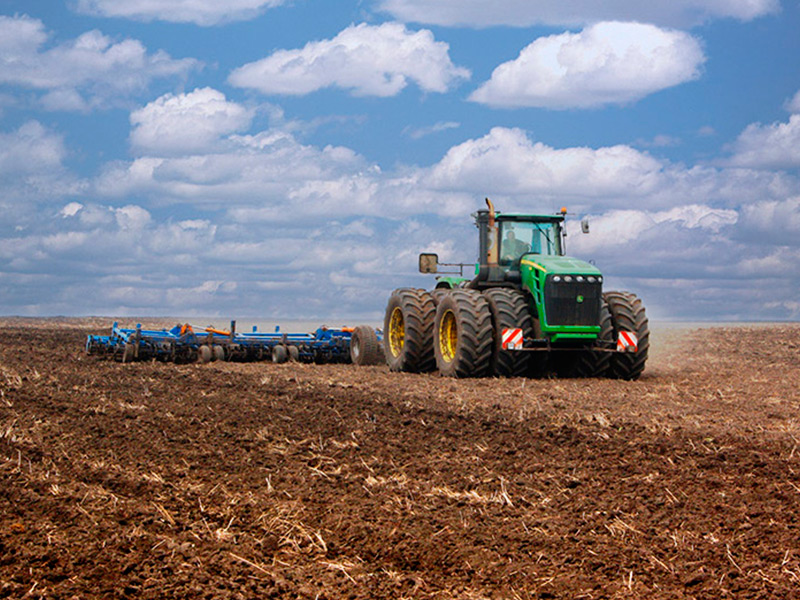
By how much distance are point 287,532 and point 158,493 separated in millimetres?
Result: 1479

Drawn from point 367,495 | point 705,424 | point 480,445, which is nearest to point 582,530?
point 367,495

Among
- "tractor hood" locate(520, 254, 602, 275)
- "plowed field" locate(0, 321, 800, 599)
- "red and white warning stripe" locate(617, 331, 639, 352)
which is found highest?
"tractor hood" locate(520, 254, 602, 275)

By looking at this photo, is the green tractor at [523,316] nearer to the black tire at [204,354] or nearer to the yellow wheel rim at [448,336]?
the yellow wheel rim at [448,336]

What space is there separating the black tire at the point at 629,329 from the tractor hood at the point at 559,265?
2.73 ft

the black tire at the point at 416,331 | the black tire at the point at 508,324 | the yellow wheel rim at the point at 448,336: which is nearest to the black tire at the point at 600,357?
the black tire at the point at 508,324

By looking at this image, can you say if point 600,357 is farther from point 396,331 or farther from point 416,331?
point 396,331

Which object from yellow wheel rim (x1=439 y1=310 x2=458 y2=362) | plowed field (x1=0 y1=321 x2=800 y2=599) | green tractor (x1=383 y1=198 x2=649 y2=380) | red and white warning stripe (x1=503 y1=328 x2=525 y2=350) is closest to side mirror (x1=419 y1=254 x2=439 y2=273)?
green tractor (x1=383 y1=198 x2=649 y2=380)

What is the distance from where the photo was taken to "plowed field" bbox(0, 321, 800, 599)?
5258 mm

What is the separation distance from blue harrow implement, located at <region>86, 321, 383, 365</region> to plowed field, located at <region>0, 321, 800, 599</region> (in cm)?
590

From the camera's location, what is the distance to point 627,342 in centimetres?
Answer: 1517

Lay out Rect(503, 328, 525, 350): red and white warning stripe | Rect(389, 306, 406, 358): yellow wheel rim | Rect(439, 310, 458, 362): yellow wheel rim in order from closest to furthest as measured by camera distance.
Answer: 1. Rect(503, 328, 525, 350): red and white warning stripe
2. Rect(439, 310, 458, 362): yellow wheel rim
3. Rect(389, 306, 406, 358): yellow wheel rim

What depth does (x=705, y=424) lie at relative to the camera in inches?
394

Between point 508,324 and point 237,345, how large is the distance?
22.7ft

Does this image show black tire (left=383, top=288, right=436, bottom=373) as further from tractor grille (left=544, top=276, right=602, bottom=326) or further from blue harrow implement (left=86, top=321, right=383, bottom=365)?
tractor grille (left=544, top=276, right=602, bottom=326)
